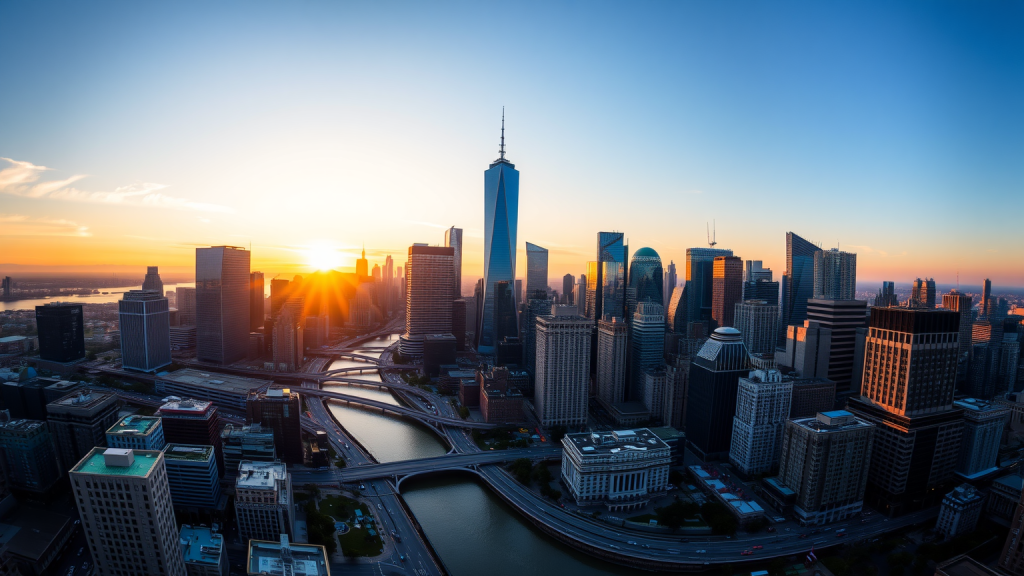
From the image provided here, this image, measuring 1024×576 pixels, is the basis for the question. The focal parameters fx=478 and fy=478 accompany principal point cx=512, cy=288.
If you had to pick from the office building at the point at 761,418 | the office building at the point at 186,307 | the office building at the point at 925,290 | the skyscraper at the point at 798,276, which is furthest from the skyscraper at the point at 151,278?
the office building at the point at 925,290

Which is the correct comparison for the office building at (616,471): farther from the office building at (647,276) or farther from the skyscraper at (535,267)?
the skyscraper at (535,267)

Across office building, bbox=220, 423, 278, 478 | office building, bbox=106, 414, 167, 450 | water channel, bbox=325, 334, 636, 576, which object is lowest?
water channel, bbox=325, 334, 636, 576

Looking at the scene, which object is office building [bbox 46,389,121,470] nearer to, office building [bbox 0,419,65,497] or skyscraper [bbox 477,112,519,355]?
office building [bbox 0,419,65,497]

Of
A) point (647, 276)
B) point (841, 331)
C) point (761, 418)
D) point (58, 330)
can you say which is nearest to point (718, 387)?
point (761, 418)

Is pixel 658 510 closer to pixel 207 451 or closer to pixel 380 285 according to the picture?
pixel 207 451

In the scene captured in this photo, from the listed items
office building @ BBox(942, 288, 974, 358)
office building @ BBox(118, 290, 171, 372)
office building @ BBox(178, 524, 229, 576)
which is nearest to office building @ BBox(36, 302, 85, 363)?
office building @ BBox(118, 290, 171, 372)

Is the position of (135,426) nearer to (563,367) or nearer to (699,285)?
(563,367)
